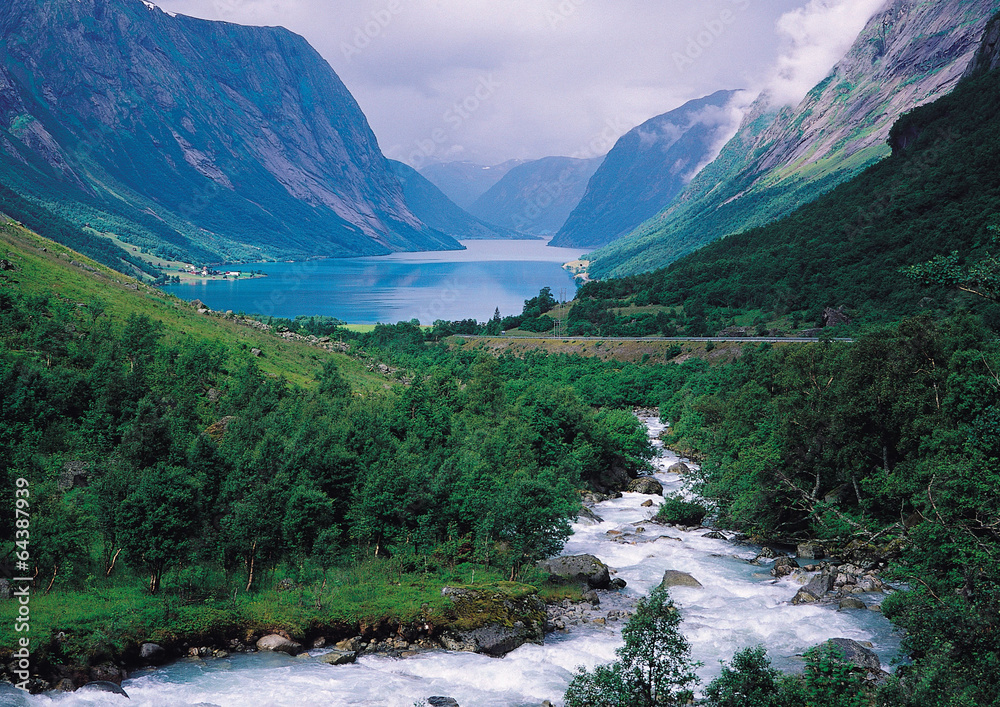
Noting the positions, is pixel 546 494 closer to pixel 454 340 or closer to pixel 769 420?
pixel 769 420

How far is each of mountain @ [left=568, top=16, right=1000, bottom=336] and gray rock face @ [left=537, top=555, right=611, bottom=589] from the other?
279 ft

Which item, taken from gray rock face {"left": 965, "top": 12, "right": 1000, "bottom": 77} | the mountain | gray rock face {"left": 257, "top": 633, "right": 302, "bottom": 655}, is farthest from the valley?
gray rock face {"left": 965, "top": 12, "right": 1000, "bottom": 77}

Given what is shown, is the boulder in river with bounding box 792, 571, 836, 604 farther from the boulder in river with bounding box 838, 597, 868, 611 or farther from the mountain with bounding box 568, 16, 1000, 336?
the mountain with bounding box 568, 16, 1000, 336

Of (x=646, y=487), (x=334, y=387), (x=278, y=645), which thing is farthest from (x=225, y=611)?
(x=646, y=487)

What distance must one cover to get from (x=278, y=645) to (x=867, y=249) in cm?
14452

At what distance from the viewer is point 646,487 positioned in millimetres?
62094

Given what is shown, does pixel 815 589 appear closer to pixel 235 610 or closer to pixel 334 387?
pixel 235 610

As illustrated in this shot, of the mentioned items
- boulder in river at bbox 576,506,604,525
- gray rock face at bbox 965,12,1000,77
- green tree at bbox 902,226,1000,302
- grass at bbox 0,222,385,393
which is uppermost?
gray rock face at bbox 965,12,1000,77

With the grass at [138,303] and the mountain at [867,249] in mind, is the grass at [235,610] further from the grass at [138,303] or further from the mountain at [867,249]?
the mountain at [867,249]

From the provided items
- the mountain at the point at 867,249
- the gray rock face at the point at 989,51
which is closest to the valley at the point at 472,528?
the mountain at the point at 867,249

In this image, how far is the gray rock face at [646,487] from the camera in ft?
202

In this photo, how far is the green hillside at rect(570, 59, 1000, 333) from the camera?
12612 cm

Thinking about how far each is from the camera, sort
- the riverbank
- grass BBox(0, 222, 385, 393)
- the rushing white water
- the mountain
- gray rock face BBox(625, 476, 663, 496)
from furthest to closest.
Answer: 1. the mountain
2. gray rock face BBox(625, 476, 663, 496)
3. grass BBox(0, 222, 385, 393)
4. the riverbank
5. the rushing white water

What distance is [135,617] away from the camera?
29281 mm
